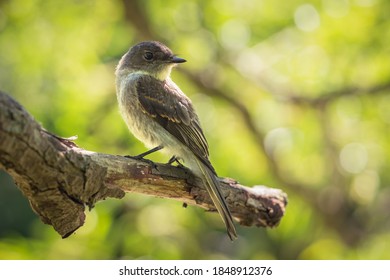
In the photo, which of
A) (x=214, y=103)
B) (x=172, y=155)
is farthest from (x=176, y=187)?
(x=214, y=103)

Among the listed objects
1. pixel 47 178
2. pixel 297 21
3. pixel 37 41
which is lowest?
pixel 37 41

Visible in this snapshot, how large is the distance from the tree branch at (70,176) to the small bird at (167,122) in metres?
0.17

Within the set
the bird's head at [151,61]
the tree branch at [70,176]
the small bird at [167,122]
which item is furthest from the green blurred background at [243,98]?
the tree branch at [70,176]

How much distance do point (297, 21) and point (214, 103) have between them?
166 centimetres

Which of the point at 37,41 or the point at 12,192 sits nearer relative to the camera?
the point at 37,41

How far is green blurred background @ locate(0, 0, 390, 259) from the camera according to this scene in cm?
802

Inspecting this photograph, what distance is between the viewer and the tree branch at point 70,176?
330 cm

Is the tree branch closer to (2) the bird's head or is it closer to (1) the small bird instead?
(1) the small bird

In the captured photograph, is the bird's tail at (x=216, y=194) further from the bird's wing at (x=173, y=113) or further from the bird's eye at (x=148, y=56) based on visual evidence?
the bird's eye at (x=148, y=56)

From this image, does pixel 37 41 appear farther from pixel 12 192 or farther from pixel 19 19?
pixel 12 192

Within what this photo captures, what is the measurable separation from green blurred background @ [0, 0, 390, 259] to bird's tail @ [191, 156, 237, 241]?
9.50 ft

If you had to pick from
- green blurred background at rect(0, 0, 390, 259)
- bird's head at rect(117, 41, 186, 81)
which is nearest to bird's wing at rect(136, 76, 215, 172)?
bird's head at rect(117, 41, 186, 81)

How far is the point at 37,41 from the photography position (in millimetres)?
8406
